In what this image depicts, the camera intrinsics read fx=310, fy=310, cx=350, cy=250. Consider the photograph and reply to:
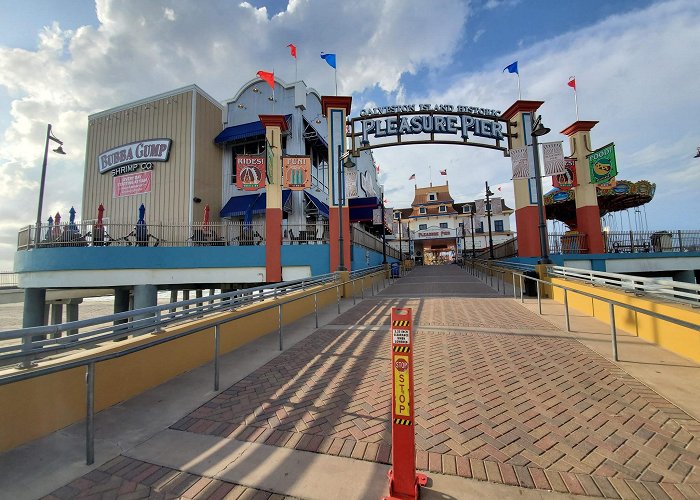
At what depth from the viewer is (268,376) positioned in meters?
4.86

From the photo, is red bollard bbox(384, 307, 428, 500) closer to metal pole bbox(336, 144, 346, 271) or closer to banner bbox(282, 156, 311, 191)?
metal pole bbox(336, 144, 346, 271)

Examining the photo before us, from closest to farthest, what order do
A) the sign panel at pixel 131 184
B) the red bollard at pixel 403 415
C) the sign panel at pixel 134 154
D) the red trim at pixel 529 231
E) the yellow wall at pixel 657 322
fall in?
the red bollard at pixel 403 415 < the yellow wall at pixel 657 322 < the red trim at pixel 529 231 < the sign panel at pixel 134 154 < the sign panel at pixel 131 184

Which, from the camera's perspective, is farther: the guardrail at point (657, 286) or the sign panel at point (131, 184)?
the sign panel at point (131, 184)

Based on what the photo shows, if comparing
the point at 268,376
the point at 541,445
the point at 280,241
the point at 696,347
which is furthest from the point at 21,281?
the point at 696,347

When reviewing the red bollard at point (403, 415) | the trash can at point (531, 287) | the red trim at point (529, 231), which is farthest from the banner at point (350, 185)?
the red bollard at point (403, 415)

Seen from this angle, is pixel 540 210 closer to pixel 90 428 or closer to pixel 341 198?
pixel 341 198

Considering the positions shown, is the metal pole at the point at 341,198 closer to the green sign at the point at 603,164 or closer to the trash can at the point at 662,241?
the green sign at the point at 603,164

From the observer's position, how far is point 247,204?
19.6 m

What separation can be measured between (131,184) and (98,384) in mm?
22171

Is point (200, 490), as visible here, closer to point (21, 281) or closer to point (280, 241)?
point (280, 241)

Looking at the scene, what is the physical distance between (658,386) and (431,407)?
309cm

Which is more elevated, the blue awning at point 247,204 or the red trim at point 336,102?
the red trim at point 336,102

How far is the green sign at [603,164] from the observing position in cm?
1549

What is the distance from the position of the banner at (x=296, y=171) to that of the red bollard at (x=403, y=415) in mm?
13265
